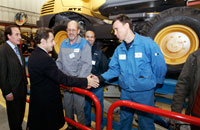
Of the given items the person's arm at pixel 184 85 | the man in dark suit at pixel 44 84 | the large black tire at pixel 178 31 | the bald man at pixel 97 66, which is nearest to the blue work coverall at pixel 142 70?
the person's arm at pixel 184 85

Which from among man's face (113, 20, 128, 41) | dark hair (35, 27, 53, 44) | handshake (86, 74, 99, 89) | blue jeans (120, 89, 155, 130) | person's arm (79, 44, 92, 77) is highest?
man's face (113, 20, 128, 41)

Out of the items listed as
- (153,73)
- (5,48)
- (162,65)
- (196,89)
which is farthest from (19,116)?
(196,89)

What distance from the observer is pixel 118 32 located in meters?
1.64

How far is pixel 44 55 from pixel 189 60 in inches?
60.8

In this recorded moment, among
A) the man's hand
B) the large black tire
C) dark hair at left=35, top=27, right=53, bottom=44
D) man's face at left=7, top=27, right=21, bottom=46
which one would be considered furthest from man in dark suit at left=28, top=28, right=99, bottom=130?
the large black tire

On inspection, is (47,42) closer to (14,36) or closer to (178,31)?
(14,36)

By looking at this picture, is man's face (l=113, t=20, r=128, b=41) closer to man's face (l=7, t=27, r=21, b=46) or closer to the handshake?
the handshake

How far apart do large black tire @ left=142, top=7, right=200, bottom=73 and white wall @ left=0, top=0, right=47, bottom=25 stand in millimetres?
13567

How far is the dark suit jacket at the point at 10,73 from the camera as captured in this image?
1881 millimetres

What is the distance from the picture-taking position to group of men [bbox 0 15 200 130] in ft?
4.65

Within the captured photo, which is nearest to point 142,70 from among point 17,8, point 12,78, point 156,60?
point 156,60

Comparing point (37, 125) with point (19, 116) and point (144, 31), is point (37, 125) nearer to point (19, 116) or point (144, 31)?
point (19, 116)

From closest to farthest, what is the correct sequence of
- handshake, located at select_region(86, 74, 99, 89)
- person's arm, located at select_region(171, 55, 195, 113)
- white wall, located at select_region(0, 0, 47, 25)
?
person's arm, located at select_region(171, 55, 195, 113), handshake, located at select_region(86, 74, 99, 89), white wall, located at select_region(0, 0, 47, 25)

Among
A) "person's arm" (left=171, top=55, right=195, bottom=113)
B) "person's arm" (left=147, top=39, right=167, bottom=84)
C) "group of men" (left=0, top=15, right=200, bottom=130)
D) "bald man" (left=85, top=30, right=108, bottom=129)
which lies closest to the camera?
"person's arm" (left=171, top=55, right=195, bottom=113)
